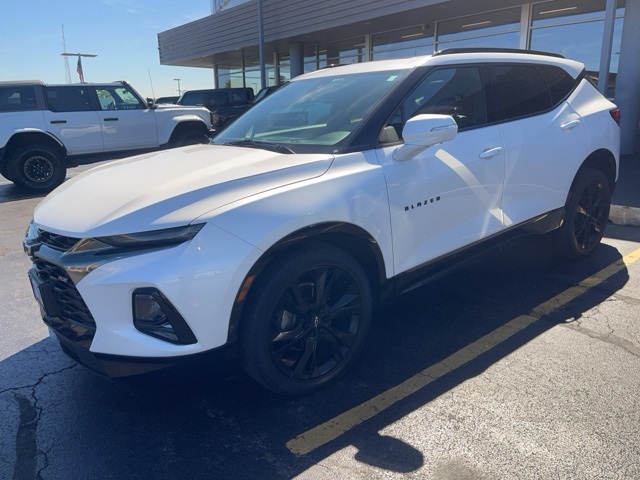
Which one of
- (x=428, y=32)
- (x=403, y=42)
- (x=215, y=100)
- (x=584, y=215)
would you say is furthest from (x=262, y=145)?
(x=215, y=100)

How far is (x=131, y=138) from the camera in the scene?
432 inches

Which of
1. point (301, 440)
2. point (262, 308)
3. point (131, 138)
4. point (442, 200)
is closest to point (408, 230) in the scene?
point (442, 200)

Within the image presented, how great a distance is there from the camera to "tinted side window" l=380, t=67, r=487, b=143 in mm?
3146

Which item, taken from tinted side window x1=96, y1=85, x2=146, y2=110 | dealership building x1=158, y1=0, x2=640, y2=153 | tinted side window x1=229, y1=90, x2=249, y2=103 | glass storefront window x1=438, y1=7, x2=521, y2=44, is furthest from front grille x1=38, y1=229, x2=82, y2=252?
tinted side window x1=229, y1=90, x2=249, y2=103

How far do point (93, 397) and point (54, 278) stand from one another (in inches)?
31.7

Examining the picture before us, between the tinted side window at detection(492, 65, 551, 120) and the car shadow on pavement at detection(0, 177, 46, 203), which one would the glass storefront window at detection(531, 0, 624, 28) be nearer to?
the tinted side window at detection(492, 65, 551, 120)

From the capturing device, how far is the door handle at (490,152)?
134 inches

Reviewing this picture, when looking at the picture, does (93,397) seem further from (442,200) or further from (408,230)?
(442,200)

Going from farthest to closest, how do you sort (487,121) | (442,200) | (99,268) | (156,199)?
(487,121) → (442,200) → (156,199) → (99,268)

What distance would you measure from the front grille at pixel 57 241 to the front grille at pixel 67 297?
90 millimetres

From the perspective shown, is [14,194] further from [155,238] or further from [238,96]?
[238,96]

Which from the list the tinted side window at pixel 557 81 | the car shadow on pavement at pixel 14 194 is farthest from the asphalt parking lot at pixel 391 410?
the car shadow on pavement at pixel 14 194

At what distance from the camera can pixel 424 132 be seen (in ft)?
9.20

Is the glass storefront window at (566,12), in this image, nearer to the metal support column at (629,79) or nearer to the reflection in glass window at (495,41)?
the reflection in glass window at (495,41)
